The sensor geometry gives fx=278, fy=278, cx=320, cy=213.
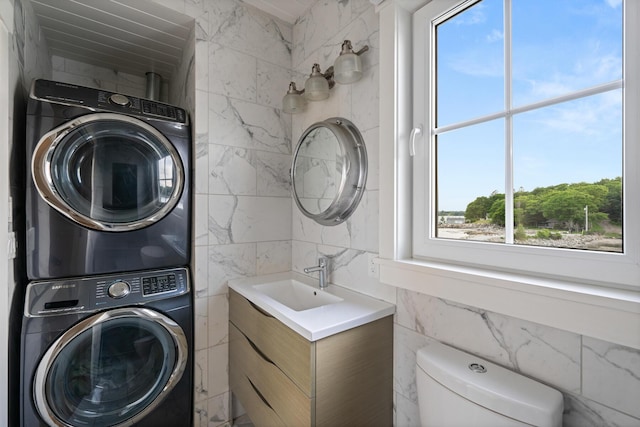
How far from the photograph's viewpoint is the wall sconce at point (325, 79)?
1.26 meters

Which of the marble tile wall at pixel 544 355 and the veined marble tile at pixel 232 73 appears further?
the veined marble tile at pixel 232 73

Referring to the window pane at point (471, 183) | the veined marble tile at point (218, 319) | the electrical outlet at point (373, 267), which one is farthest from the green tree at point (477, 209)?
the veined marble tile at point (218, 319)

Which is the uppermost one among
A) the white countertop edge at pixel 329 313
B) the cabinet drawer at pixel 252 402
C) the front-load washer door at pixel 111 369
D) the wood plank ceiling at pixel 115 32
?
the wood plank ceiling at pixel 115 32

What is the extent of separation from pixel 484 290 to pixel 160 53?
7.58 feet

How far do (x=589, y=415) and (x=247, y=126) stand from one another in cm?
183

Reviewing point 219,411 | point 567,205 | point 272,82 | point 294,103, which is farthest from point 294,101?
point 219,411

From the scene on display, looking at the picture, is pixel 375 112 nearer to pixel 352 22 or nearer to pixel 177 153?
pixel 352 22

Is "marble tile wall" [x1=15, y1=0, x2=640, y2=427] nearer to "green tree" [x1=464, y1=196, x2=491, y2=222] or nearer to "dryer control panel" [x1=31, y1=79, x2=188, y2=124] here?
"dryer control panel" [x1=31, y1=79, x2=188, y2=124]

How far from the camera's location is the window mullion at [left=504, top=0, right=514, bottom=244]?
3.03ft

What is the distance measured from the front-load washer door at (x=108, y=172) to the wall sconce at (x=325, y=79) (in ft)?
2.34

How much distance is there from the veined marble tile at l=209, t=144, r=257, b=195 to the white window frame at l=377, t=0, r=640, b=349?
84 centimetres

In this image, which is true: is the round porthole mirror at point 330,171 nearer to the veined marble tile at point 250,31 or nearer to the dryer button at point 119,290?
the veined marble tile at point 250,31

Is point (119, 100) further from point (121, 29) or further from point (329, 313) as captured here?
point (329, 313)

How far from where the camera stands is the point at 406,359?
1158 mm
